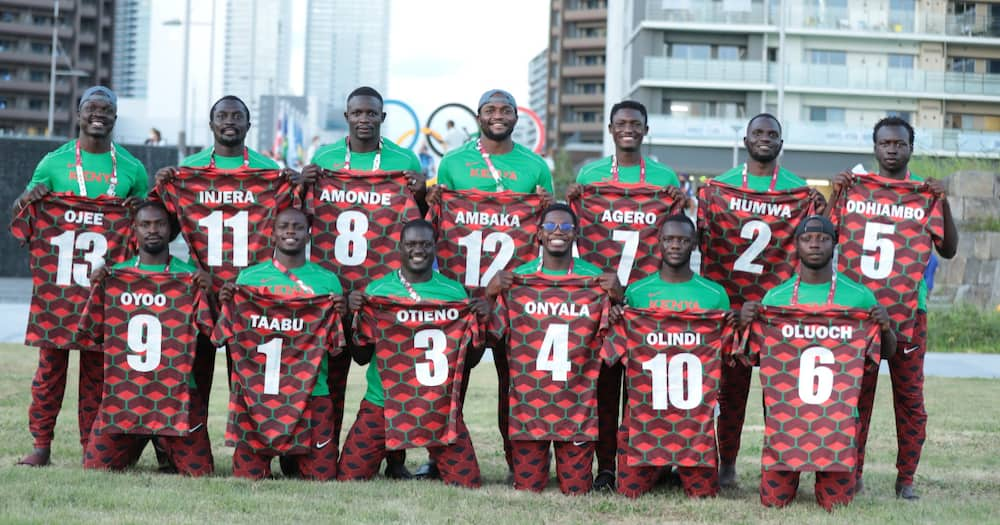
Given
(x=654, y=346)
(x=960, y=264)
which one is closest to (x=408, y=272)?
(x=654, y=346)

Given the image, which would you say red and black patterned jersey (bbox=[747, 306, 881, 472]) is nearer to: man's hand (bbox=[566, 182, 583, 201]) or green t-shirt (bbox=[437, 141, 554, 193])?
man's hand (bbox=[566, 182, 583, 201])

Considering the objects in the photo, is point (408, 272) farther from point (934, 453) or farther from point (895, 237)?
point (934, 453)

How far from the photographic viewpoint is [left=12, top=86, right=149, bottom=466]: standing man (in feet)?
27.8

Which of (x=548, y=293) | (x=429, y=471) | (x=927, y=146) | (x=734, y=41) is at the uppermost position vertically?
(x=734, y=41)

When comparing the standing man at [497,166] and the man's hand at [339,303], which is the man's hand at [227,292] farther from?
the standing man at [497,166]

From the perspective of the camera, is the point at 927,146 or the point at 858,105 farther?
the point at 858,105

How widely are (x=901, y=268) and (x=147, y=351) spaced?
4997 mm

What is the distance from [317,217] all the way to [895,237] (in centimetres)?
392

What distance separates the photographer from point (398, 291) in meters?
8.09

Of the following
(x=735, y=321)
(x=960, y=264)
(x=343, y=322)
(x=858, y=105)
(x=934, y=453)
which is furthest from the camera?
(x=858, y=105)

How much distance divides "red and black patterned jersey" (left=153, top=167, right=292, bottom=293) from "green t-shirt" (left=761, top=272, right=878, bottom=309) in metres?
3.38

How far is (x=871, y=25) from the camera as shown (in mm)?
58938

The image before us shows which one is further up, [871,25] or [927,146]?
[871,25]

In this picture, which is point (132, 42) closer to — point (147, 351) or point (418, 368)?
point (147, 351)
